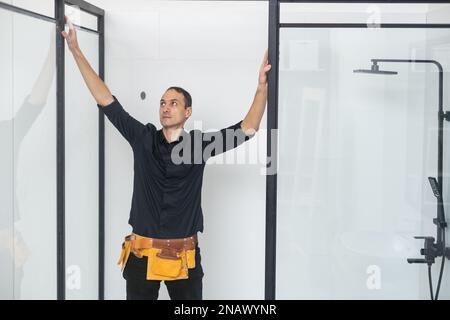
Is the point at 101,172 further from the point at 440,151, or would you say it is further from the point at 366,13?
the point at 440,151

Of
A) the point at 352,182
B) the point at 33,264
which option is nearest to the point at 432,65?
the point at 352,182

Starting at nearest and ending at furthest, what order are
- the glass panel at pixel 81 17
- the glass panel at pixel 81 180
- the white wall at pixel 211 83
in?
the glass panel at pixel 81 17
the glass panel at pixel 81 180
the white wall at pixel 211 83

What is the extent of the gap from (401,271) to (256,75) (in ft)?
3.66

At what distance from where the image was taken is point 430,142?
2738mm

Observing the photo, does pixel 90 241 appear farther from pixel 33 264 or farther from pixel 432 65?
pixel 432 65

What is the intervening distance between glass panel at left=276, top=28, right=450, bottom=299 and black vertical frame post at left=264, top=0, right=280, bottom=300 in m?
0.18

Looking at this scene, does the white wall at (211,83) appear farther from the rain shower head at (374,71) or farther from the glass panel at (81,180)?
the rain shower head at (374,71)

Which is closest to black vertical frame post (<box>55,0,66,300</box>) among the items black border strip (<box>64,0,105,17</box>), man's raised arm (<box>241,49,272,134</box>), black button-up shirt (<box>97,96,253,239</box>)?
black button-up shirt (<box>97,96,253,239</box>)

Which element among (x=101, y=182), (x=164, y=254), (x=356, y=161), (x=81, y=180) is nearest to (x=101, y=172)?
(x=101, y=182)

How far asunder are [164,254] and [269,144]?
62cm

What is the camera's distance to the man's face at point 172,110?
281 cm

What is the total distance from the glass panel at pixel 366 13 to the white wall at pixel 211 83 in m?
0.49

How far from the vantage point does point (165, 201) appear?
2736 millimetres

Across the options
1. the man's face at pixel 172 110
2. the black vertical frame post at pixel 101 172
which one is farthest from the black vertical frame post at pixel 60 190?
the black vertical frame post at pixel 101 172
